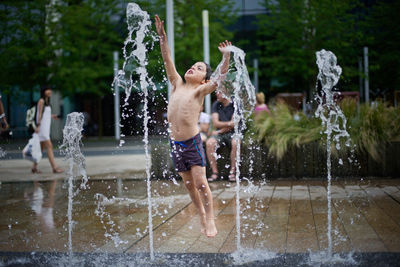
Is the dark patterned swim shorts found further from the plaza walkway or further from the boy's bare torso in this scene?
the plaza walkway

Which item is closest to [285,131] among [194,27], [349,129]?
[349,129]

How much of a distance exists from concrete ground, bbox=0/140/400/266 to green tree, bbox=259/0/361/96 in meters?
12.6

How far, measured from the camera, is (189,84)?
4.30 metres

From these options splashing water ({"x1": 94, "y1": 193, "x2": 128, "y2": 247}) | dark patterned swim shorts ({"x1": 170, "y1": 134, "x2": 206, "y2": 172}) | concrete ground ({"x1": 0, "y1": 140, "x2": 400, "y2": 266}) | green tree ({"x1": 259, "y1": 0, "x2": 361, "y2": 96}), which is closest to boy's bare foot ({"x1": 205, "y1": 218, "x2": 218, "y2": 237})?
concrete ground ({"x1": 0, "y1": 140, "x2": 400, "y2": 266})

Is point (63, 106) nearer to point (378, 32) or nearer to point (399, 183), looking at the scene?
point (378, 32)

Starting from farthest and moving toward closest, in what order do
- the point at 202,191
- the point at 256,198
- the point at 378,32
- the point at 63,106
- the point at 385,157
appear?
the point at 63,106 < the point at 378,32 < the point at 385,157 < the point at 256,198 < the point at 202,191

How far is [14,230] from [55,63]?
18240mm

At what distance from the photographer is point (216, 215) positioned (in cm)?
534

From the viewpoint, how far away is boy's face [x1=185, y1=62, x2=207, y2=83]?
14.0 feet

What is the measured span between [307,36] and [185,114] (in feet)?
57.8

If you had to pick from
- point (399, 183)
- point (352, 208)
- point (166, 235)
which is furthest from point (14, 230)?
point (399, 183)

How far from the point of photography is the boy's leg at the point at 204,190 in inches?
163

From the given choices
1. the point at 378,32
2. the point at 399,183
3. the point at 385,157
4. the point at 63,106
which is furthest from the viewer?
the point at 63,106

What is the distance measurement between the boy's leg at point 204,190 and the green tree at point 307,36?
51.4 ft
